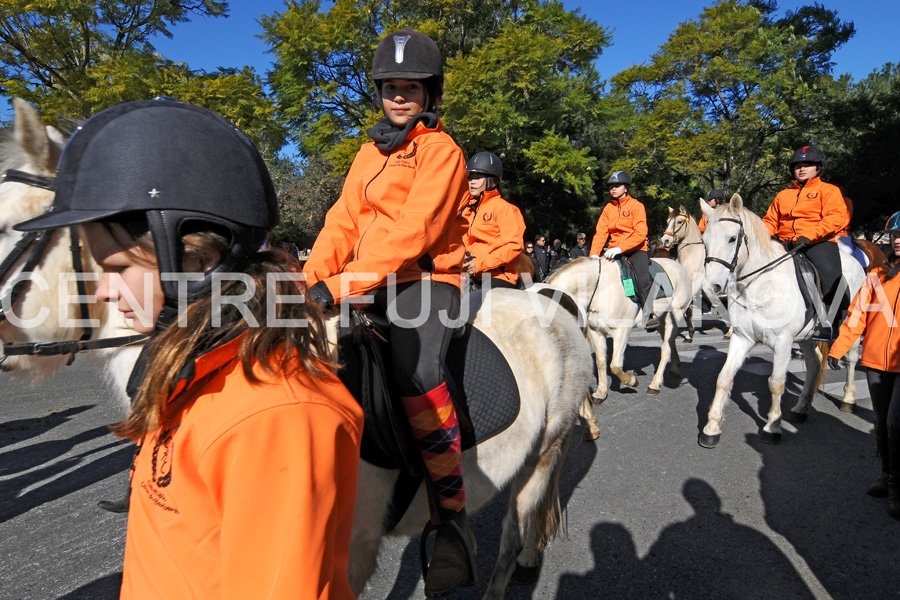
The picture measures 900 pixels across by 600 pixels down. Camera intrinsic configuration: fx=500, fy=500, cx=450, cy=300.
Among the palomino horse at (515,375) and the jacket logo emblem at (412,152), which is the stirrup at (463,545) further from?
the jacket logo emblem at (412,152)

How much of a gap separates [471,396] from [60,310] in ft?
5.02

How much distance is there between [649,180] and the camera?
20797mm

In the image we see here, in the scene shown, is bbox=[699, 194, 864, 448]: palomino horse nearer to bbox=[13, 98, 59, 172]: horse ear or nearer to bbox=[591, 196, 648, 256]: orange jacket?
bbox=[591, 196, 648, 256]: orange jacket

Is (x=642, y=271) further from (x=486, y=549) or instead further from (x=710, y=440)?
(x=486, y=549)

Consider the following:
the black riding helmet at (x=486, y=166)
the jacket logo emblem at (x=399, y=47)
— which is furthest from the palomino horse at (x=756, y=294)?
the jacket logo emblem at (x=399, y=47)

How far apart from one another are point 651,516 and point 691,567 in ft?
1.87

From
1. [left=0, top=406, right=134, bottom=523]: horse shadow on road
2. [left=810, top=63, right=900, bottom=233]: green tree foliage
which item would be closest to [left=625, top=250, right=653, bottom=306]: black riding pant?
[left=0, top=406, right=134, bottom=523]: horse shadow on road

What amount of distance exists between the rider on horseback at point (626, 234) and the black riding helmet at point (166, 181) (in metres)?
6.30

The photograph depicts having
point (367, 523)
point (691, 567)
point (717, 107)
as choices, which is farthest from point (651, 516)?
point (717, 107)

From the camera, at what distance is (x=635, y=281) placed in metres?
6.83

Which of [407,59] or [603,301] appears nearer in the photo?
[407,59]

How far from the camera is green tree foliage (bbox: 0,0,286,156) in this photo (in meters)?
12.4

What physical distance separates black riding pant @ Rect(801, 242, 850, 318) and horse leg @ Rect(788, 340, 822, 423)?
0.39m

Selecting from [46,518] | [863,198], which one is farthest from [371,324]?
[863,198]
